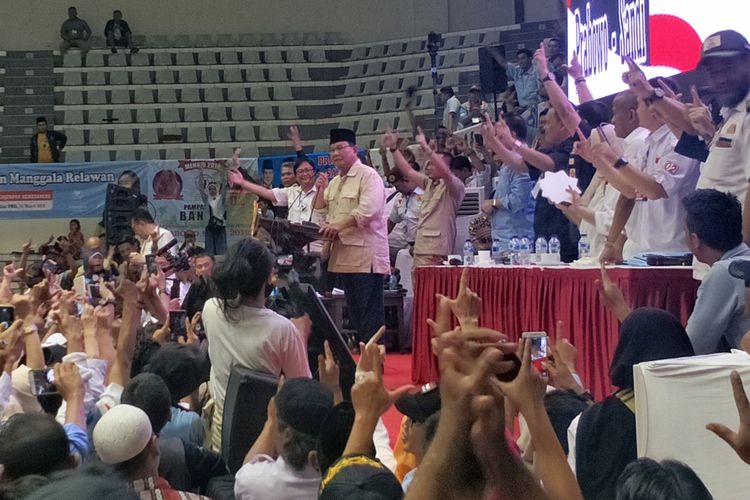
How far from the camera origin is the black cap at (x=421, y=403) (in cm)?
194

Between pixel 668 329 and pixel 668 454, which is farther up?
pixel 668 329

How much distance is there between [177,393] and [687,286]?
195cm

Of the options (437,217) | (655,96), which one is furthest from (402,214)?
(655,96)

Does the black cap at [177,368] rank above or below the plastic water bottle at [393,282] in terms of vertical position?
above

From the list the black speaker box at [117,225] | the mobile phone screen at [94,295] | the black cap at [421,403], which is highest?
the black speaker box at [117,225]

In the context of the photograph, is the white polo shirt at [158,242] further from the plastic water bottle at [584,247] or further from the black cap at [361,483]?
the black cap at [361,483]

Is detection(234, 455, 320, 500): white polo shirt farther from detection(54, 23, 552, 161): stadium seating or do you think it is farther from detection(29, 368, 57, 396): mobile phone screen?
detection(54, 23, 552, 161): stadium seating

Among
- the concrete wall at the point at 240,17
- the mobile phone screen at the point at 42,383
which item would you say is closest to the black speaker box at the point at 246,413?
the mobile phone screen at the point at 42,383

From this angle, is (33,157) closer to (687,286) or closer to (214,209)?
(214,209)

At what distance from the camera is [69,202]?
41.1 ft

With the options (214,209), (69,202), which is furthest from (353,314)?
(69,202)

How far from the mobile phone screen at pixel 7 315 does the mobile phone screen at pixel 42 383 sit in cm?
57

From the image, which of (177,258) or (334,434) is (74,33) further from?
(334,434)

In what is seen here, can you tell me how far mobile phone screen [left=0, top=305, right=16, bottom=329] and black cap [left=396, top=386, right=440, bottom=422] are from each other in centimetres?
171
